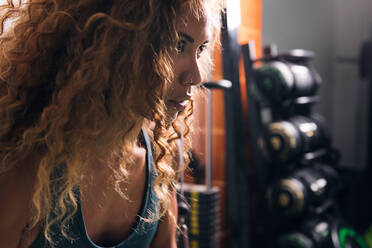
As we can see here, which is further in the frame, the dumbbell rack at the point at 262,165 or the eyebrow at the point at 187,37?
the dumbbell rack at the point at 262,165

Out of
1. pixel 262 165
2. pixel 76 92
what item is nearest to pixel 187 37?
pixel 76 92

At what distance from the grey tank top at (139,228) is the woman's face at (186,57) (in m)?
0.19

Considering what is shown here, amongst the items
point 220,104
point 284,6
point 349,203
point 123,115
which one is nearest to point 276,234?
point 220,104

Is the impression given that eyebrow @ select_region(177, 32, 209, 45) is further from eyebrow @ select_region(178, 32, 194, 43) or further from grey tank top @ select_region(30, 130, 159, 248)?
grey tank top @ select_region(30, 130, 159, 248)

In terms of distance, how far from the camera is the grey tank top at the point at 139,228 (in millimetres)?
747

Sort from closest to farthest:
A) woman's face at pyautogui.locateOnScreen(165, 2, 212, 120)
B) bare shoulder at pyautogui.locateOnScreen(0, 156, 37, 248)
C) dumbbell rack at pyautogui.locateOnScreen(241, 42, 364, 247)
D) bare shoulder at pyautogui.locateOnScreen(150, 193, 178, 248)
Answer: bare shoulder at pyautogui.locateOnScreen(0, 156, 37, 248)
woman's face at pyautogui.locateOnScreen(165, 2, 212, 120)
bare shoulder at pyautogui.locateOnScreen(150, 193, 178, 248)
dumbbell rack at pyautogui.locateOnScreen(241, 42, 364, 247)

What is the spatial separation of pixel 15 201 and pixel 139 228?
1.07 feet

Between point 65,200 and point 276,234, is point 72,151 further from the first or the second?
point 276,234

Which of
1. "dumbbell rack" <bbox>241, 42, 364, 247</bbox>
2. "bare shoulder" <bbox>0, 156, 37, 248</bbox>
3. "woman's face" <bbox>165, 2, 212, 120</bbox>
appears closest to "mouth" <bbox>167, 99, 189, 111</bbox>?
"woman's face" <bbox>165, 2, 212, 120</bbox>

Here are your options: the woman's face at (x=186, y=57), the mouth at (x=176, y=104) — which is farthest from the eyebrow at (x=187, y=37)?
the mouth at (x=176, y=104)

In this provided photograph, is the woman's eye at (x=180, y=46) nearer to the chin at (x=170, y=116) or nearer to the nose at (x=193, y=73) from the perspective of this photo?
the nose at (x=193, y=73)

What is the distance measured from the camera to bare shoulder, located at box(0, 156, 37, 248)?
2.17ft

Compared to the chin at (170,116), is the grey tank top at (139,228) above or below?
below

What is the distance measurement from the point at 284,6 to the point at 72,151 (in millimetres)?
3224
